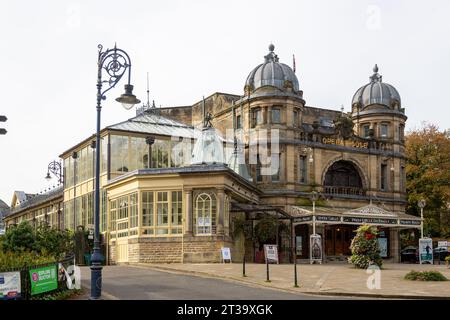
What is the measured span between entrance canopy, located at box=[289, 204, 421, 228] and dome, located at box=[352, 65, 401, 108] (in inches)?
382

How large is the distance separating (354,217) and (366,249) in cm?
1397

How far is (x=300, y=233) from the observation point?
156 feet

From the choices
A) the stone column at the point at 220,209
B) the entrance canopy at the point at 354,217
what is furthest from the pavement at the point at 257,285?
the entrance canopy at the point at 354,217

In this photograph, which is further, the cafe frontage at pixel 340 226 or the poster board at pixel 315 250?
the cafe frontage at pixel 340 226

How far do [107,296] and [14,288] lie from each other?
3095 millimetres

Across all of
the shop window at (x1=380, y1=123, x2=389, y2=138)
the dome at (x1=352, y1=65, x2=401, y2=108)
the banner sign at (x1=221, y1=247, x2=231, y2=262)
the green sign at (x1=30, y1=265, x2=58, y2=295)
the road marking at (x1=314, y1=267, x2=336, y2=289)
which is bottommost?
the road marking at (x1=314, y1=267, x2=336, y2=289)

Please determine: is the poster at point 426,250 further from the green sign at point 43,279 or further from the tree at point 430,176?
the green sign at point 43,279

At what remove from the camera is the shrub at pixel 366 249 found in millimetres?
31016

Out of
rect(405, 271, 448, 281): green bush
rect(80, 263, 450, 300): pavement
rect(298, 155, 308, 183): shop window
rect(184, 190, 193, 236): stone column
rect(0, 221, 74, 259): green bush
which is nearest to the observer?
rect(80, 263, 450, 300): pavement

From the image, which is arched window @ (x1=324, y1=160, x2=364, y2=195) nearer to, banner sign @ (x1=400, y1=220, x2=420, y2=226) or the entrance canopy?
the entrance canopy

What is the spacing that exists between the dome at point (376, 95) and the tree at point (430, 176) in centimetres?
626

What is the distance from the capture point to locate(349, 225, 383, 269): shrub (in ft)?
102

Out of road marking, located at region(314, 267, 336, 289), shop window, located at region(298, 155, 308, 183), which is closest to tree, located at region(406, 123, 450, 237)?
shop window, located at region(298, 155, 308, 183)

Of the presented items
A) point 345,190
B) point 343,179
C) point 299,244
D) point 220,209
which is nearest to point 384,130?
point 343,179
